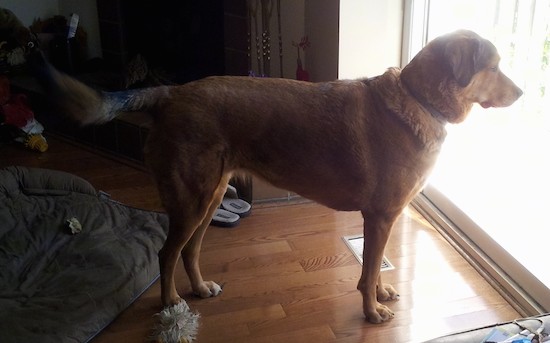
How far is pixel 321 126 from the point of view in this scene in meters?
1.89

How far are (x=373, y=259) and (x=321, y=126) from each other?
0.50 m

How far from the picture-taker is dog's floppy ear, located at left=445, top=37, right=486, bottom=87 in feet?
5.89

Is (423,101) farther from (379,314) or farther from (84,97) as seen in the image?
(84,97)

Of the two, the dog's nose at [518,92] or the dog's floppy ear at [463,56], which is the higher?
the dog's floppy ear at [463,56]

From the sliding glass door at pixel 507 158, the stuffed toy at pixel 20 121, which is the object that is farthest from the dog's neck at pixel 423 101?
the stuffed toy at pixel 20 121

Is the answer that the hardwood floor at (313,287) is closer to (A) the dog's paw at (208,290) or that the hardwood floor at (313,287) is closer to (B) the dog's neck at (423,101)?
(A) the dog's paw at (208,290)

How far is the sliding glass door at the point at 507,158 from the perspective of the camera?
2221 mm

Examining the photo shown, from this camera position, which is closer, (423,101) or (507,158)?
(423,101)

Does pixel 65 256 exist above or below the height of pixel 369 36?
below

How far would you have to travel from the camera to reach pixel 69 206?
2.63 m

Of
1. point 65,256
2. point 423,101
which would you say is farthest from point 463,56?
point 65,256

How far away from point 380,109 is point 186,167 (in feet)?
2.18

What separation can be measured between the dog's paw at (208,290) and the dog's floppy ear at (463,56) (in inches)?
46.0

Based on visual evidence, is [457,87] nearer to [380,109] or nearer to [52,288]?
[380,109]
